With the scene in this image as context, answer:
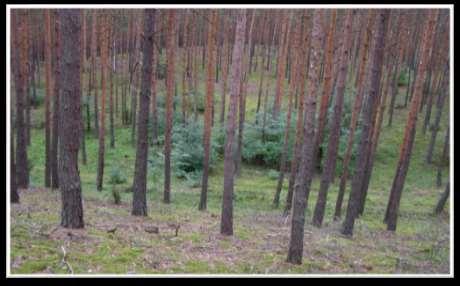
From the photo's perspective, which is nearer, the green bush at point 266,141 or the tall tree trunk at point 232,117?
the tall tree trunk at point 232,117

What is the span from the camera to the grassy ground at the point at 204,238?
25.1ft

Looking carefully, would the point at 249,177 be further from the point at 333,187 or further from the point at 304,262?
the point at 304,262

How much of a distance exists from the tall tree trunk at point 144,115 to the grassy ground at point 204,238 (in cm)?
53

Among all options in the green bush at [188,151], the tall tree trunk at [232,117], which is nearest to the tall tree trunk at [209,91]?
the tall tree trunk at [232,117]

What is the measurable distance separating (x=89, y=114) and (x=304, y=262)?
23.6m

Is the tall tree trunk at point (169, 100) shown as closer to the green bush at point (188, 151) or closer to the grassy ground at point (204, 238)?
the grassy ground at point (204, 238)

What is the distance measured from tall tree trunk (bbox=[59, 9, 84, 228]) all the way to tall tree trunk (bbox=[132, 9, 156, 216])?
246 cm

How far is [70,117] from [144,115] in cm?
294

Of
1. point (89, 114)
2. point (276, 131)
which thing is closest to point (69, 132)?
point (276, 131)

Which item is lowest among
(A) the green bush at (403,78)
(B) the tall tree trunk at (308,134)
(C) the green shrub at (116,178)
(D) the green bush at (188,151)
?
(C) the green shrub at (116,178)

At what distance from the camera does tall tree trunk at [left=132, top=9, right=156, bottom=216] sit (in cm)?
1071

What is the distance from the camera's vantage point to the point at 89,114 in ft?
97.3

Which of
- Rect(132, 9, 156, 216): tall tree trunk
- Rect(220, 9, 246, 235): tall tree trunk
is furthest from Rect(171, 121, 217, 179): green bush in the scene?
Rect(220, 9, 246, 235): tall tree trunk

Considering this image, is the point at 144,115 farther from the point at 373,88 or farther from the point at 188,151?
the point at 188,151
